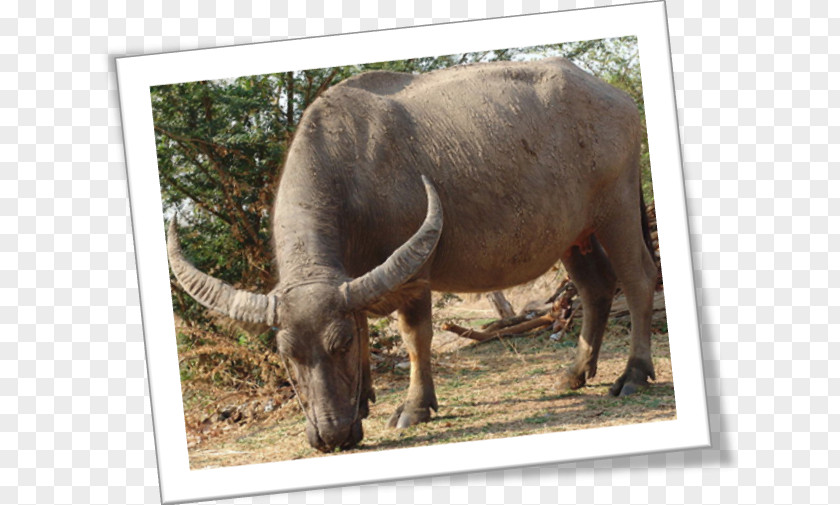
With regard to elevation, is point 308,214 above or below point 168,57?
below

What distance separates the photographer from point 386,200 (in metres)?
7.36

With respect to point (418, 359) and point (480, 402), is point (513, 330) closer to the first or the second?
point (480, 402)

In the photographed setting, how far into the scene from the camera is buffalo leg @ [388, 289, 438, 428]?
24.6 feet

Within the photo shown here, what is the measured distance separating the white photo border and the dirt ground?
34 cm

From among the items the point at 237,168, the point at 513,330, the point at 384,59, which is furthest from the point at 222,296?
the point at 513,330

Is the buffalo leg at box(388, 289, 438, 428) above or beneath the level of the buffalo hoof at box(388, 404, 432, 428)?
above

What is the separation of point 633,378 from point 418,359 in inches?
85.8

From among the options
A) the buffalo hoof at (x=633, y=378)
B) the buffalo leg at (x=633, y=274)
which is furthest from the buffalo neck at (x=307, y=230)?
the buffalo hoof at (x=633, y=378)

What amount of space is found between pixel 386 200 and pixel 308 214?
685 mm

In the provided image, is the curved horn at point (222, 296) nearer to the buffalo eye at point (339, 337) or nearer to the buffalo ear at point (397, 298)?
the buffalo eye at point (339, 337)

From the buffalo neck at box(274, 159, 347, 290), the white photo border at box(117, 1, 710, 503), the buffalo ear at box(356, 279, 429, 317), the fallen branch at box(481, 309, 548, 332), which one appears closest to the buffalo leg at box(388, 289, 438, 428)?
the buffalo ear at box(356, 279, 429, 317)

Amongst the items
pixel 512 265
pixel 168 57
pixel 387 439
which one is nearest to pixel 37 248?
pixel 168 57

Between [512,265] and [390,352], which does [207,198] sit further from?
[512,265]

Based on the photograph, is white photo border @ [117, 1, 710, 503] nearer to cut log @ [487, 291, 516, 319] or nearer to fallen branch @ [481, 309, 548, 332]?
fallen branch @ [481, 309, 548, 332]
